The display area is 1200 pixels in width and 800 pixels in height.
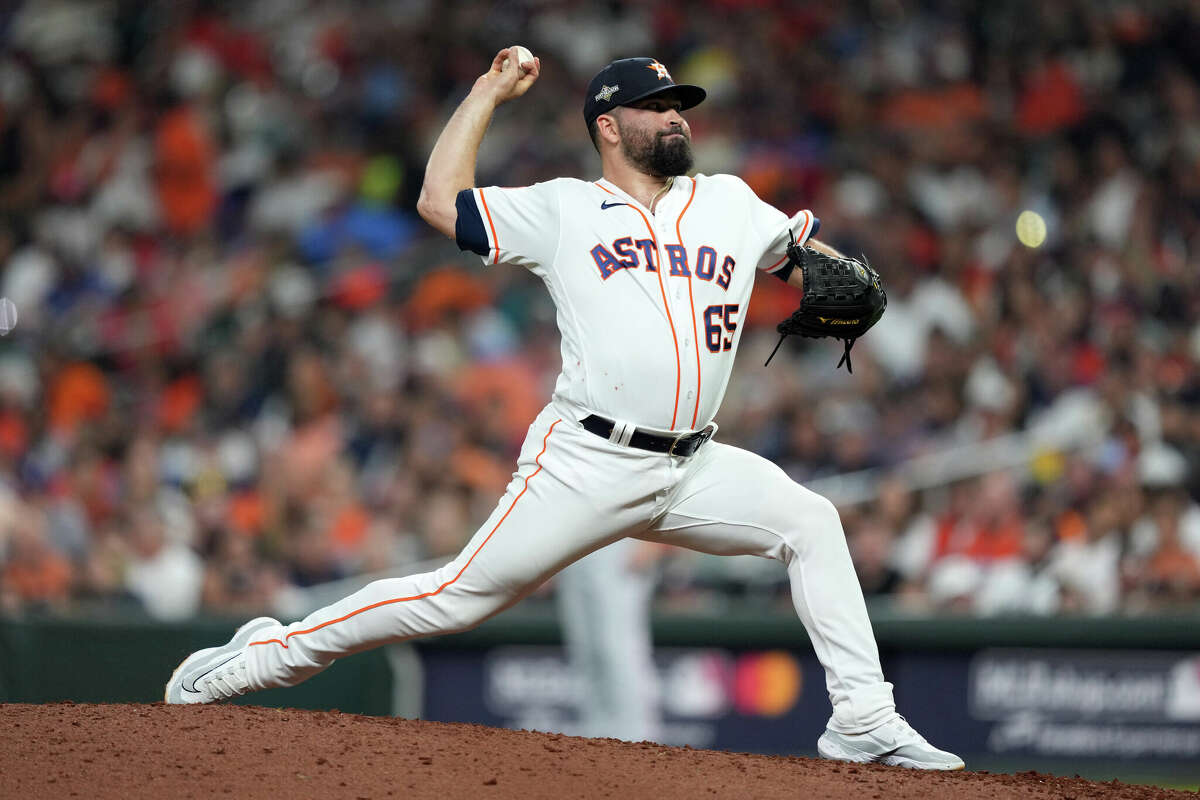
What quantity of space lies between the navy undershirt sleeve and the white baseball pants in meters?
0.49

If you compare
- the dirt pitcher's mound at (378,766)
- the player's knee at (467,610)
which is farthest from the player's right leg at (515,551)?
the dirt pitcher's mound at (378,766)

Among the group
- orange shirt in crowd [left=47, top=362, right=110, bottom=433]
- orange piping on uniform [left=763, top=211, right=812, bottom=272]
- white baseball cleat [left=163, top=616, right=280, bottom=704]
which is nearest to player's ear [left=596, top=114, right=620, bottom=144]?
orange piping on uniform [left=763, top=211, right=812, bottom=272]

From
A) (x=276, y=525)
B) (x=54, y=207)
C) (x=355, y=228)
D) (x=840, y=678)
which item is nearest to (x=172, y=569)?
(x=276, y=525)

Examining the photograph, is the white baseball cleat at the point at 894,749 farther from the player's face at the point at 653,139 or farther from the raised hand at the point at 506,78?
the raised hand at the point at 506,78

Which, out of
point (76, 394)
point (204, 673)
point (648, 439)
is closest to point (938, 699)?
point (648, 439)

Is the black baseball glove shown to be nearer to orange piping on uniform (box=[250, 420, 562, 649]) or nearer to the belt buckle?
the belt buckle

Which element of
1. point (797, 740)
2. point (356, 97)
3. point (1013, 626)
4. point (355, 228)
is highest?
point (356, 97)

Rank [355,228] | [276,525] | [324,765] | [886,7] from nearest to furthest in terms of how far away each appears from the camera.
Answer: [324,765] < [276,525] < [355,228] < [886,7]

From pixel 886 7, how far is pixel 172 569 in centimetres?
679

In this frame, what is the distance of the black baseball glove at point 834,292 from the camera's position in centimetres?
399

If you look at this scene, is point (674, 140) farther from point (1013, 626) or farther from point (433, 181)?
point (1013, 626)

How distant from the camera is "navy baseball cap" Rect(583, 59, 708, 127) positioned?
12.8 feet

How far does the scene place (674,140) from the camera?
3.90m

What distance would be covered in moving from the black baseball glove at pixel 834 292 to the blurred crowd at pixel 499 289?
3852mm
